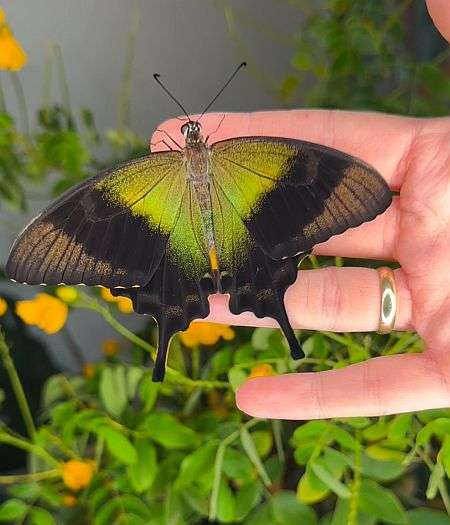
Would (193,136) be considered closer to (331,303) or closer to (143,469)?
(331,303)

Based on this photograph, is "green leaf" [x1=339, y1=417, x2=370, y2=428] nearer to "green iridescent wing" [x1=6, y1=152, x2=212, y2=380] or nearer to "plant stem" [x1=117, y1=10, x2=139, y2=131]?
"green iridescent wing" [x1=6, y1=152, x2=212, y2=380]

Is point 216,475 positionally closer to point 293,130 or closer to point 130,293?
point 130,293

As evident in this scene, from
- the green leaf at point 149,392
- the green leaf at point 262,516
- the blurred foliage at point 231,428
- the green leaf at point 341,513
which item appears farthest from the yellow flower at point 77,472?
the green leaf at point 341,513

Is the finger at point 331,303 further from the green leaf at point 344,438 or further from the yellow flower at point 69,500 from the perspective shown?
the yellow flower at point 69,500

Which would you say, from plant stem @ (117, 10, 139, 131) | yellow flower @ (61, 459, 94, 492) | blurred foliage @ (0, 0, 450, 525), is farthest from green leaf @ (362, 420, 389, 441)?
plant stem @ (117, 10, 139, 131)

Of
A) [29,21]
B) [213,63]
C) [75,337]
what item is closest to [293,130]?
[213,63]

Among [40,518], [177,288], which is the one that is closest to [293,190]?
[177,288]
